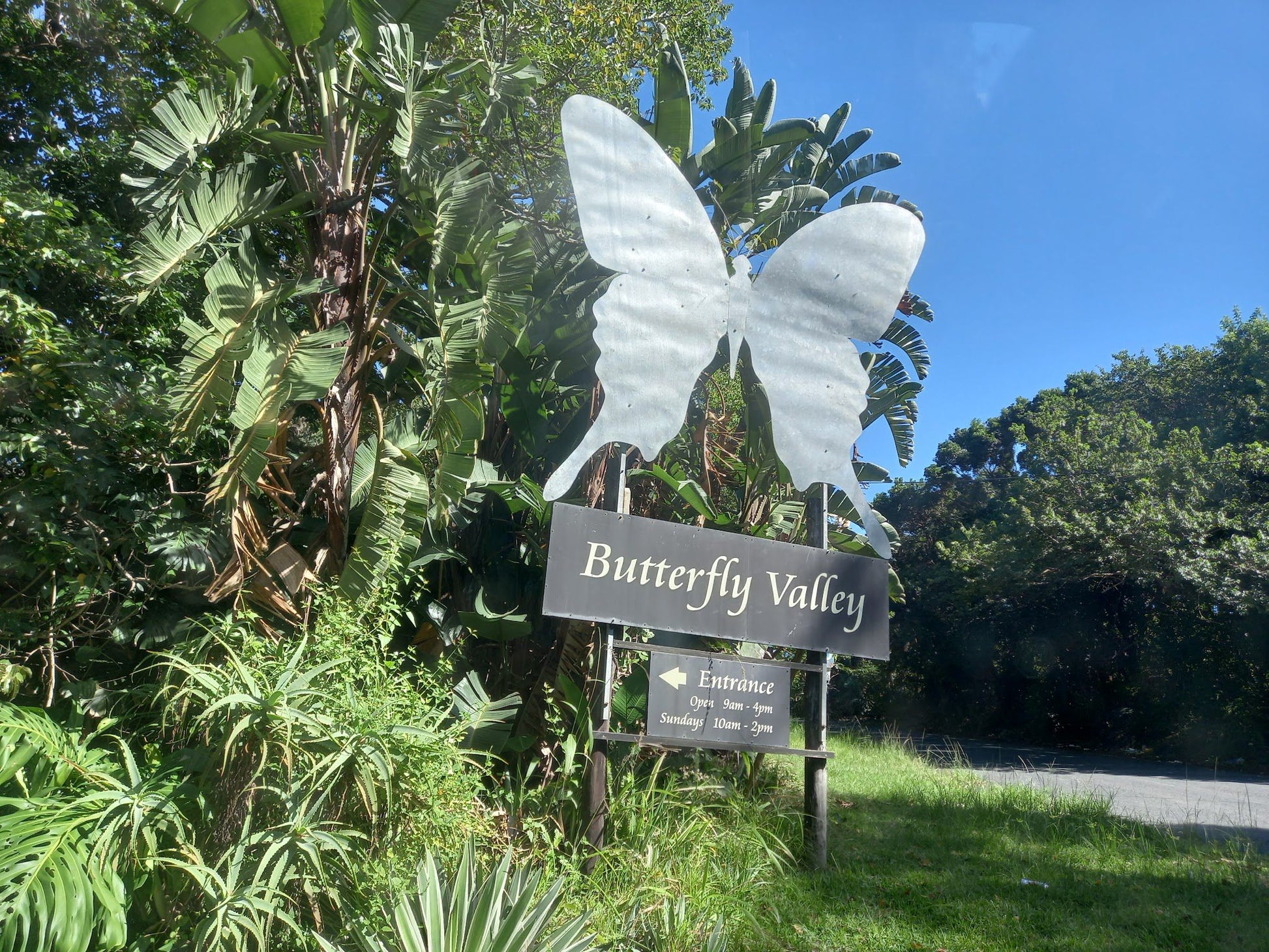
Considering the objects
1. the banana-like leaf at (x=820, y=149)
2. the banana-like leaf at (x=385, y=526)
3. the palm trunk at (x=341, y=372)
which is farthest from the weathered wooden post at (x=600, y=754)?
the banana-like leaf at (x=820, y=149)

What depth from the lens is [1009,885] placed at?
557 centimetres

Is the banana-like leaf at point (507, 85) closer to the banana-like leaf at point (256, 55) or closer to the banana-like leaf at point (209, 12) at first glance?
the banana-like leaf at point (256, 55)

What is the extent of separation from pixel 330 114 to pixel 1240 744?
64.9 feet

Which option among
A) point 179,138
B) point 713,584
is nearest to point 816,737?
point 713,584

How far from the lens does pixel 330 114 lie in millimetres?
5984

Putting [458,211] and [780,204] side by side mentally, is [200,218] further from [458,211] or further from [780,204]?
[780,204]

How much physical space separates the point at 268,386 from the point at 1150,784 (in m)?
12.5

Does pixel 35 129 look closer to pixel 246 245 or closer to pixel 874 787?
pixel 246 245

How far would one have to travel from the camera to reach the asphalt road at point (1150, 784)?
26.1 ft

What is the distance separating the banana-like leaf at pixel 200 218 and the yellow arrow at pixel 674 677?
146 inches

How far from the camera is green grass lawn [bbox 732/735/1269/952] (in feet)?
15.5

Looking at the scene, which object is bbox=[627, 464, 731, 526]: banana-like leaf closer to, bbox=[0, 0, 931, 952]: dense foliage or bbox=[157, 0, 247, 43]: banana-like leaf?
bbox=[0, 0, 931, 952]: dense foliage

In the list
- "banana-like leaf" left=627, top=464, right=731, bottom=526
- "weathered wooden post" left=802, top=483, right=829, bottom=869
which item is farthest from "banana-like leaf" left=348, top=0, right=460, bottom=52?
"weathered wooden post" left=802, top=483, right=829, bottom=869

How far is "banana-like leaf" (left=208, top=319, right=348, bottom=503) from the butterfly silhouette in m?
1.50
